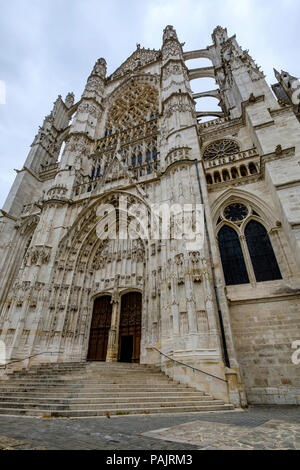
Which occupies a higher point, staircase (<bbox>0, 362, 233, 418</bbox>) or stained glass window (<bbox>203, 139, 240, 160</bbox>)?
stained glass window (<bbox>203, 139, 240, 160</bbox>)

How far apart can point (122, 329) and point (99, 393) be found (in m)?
5.67

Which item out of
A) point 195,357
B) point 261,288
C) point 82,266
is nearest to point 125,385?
point 195,357

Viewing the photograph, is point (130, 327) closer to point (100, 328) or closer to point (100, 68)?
point (100, 328)

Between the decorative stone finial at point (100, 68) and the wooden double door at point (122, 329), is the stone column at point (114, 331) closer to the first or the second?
the wooden double door at point (122, 329)

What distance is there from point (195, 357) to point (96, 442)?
526 centimetres

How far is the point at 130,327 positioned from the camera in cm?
1088

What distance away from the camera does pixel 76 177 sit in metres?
16.1

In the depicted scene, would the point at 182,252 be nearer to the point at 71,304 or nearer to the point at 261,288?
the point at 261,288

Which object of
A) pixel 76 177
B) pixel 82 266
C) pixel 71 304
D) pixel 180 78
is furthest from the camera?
pixel 180 78

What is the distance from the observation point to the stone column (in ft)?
33.4

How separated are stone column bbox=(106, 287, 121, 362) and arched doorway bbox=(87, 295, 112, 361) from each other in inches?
25.3

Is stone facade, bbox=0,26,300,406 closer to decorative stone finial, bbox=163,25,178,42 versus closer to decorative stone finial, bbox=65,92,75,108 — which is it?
decorative stone finial, bbox=163,25,178,42

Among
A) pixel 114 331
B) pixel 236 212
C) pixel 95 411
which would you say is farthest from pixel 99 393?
pixel 236 212

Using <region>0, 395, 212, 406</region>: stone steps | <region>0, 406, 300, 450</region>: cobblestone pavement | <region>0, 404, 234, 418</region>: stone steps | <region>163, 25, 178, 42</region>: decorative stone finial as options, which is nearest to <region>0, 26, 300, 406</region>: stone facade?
<region>0, 395, 212, 406</region>: stone steps
